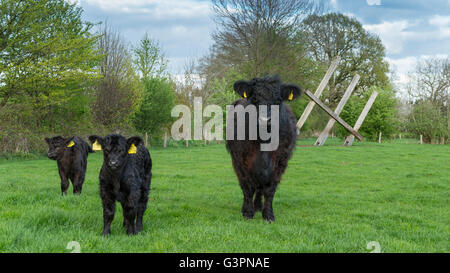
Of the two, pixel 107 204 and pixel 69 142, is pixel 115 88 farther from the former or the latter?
pixel 107 204

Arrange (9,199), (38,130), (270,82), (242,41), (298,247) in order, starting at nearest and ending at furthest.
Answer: (298,247) < (270,82) < (9,199) < (38,130) < (242,41)

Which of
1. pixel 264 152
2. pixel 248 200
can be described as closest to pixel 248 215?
pixel 248 200

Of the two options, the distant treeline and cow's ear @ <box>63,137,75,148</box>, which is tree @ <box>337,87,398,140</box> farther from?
cow's ear @ <box>63,137,75,148</box>

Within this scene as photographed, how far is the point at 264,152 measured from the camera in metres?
6.13

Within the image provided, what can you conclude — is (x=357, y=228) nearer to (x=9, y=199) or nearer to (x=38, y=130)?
(x=9, y=199)

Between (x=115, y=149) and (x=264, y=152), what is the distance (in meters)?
2.51

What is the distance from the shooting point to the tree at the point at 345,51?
3956 centimetres

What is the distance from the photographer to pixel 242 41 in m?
27.3

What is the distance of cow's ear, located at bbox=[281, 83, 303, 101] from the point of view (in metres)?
6.30

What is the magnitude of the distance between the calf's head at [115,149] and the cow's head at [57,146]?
3.29 metres

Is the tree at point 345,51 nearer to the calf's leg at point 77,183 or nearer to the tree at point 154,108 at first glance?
the tree at point 154,108

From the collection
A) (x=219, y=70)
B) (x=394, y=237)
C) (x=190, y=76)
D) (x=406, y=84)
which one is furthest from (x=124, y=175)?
(x=406, y=84)
